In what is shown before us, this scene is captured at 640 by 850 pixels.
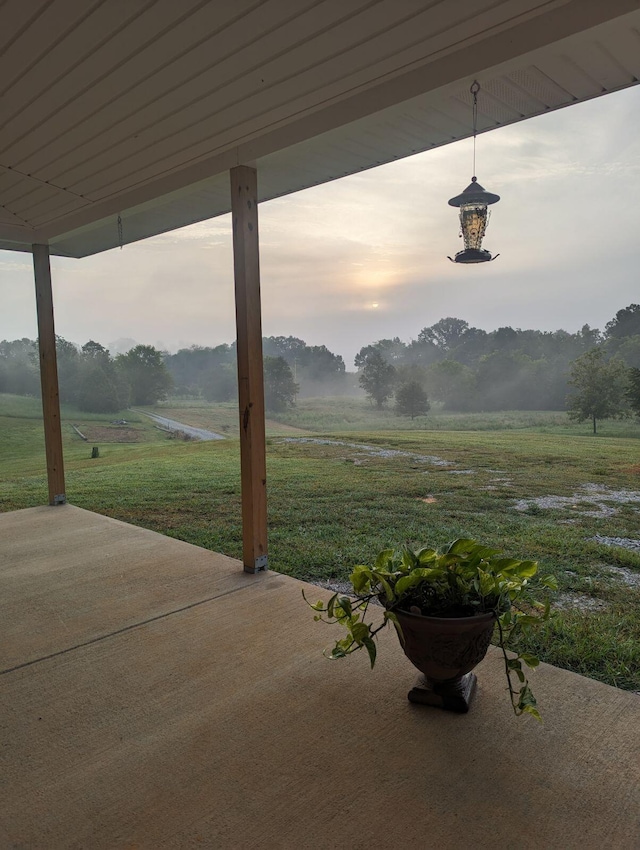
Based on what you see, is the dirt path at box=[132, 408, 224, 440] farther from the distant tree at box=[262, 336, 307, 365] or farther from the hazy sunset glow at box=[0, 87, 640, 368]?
the distant tree at box=[262, 336, 307, 365]

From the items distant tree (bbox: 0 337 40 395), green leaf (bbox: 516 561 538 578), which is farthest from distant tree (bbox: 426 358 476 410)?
green leaf (bbox: 516 561 538 578)

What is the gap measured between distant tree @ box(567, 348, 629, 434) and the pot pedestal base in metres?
5.28

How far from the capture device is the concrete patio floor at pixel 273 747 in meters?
1.32

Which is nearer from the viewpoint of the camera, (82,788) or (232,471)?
(82,788)

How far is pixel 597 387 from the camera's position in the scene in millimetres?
6297

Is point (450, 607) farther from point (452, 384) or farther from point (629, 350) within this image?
point (452, 384)

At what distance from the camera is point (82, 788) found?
149 cm

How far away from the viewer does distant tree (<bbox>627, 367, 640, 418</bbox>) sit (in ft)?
19.5

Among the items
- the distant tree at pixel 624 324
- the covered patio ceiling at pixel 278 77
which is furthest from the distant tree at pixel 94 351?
the distant tree at pixel 624 324

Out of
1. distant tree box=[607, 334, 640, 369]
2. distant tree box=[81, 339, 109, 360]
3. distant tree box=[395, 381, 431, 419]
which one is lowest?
distant tree box=[395, 381, 431, 419]

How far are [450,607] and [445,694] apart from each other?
333mm

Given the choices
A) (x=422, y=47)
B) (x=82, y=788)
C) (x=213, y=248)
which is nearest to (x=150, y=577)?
(x=82, y=788)

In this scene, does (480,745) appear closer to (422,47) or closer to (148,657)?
(148,657)

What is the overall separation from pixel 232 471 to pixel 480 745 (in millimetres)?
6062
